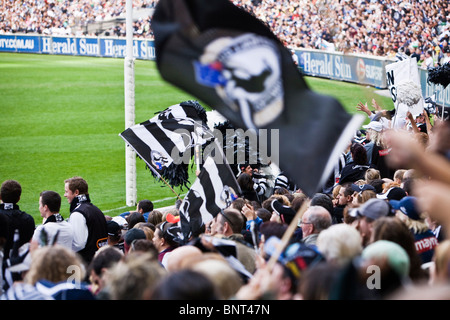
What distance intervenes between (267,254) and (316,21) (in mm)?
28135

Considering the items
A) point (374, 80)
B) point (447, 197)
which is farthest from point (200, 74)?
point (374, 80)

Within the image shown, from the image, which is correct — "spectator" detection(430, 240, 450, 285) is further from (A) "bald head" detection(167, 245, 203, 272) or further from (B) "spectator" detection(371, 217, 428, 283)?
(A) "bald head" detection(167, 245, 203, 272)

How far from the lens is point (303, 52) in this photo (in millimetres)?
28000

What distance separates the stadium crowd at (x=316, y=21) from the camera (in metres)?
24.9

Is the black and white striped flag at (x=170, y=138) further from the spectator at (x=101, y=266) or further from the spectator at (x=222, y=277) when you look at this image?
the spectator at (x=222, y=277)

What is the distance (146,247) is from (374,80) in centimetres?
1942

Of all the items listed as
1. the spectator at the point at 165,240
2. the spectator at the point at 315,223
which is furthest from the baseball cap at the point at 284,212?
the spectator at the point at 165,240

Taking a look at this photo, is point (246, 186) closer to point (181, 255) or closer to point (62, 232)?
point (62, 232)

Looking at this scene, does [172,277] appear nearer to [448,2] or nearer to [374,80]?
[374,80]

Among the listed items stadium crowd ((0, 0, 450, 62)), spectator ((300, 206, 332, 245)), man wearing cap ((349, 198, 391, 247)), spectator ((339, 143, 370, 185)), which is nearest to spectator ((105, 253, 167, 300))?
man wearing cap ((349, 198, 391, 247))

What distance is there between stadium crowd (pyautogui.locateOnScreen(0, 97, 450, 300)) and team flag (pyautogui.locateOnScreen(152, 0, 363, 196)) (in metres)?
0.38

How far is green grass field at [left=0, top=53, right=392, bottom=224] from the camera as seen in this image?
45.8 feet

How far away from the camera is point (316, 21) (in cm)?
3094

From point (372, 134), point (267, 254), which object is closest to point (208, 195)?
point (267, 254)
